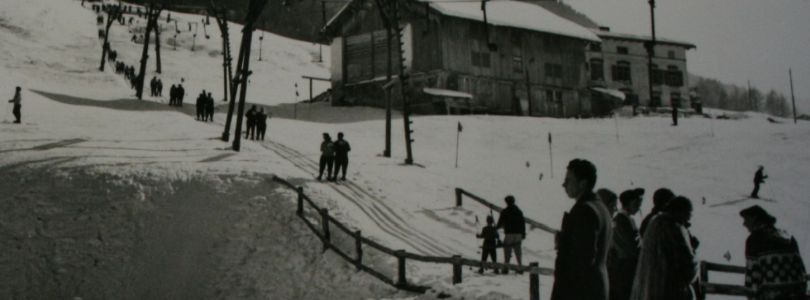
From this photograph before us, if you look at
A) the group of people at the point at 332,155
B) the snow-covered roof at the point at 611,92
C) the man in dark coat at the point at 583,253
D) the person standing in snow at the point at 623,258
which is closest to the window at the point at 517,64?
the snow-covered roof at the point at 611,92

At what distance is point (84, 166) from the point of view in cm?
1786

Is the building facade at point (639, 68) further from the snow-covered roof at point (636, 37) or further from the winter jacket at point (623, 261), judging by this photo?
the winter jacket at point (623, 261)

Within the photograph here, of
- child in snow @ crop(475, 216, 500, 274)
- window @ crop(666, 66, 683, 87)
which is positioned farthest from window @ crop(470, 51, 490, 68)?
child in snow @ crop(475, 216, 500, 274)

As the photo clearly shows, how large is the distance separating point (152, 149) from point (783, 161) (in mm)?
22820

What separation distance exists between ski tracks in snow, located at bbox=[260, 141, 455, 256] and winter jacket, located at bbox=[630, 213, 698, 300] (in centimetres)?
870

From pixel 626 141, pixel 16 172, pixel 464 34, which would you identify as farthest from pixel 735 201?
pixel 464 34

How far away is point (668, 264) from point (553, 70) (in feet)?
145

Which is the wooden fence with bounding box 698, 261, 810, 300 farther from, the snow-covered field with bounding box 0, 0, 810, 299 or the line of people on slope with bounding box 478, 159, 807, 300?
the snow-covered field with bounding box 0, 0, 810, 299

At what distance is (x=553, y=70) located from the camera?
48250mm

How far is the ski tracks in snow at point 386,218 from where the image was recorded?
47.7 ft

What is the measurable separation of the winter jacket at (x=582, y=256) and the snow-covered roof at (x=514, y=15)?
3710 centimetres

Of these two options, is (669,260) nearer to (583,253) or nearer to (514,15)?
(583,253)

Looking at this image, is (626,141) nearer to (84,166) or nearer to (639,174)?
(639,174)

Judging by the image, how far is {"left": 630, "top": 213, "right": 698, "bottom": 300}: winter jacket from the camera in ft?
17.4
